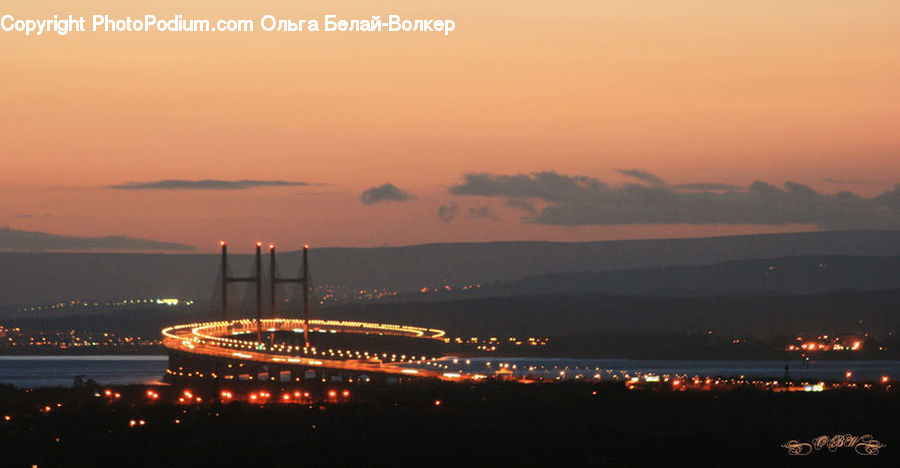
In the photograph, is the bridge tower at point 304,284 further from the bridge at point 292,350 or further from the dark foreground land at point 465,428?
the dark foreground land at point 465,428

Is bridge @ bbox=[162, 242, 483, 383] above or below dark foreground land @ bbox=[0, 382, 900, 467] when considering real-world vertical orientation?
above

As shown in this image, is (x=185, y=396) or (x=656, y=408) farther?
(x=185, y=396)

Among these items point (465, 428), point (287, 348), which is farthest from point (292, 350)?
point (465, 428)

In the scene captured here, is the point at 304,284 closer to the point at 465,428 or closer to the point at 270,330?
the point at 270,330

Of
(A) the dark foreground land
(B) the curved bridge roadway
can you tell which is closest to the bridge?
(B) the curved bridge roadway

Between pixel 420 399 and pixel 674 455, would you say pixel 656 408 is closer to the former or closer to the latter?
pixel 420 399

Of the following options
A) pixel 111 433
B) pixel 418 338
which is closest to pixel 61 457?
pixel 111 433

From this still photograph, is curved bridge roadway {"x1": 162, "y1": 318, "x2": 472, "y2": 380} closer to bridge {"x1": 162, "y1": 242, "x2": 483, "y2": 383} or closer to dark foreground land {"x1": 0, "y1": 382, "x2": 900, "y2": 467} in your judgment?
bridge {"x1": 162, "y1": 242, "x2": 483, "y2": 383}

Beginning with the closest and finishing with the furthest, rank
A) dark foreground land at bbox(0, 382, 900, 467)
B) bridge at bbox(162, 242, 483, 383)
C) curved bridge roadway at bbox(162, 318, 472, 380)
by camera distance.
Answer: dark foreground land at bbox(0, 382, 900, 467) < curved bridge roadway at bbox(162, 318, 472, 380) < bridge at bbox(162, 242, 483, 383)
